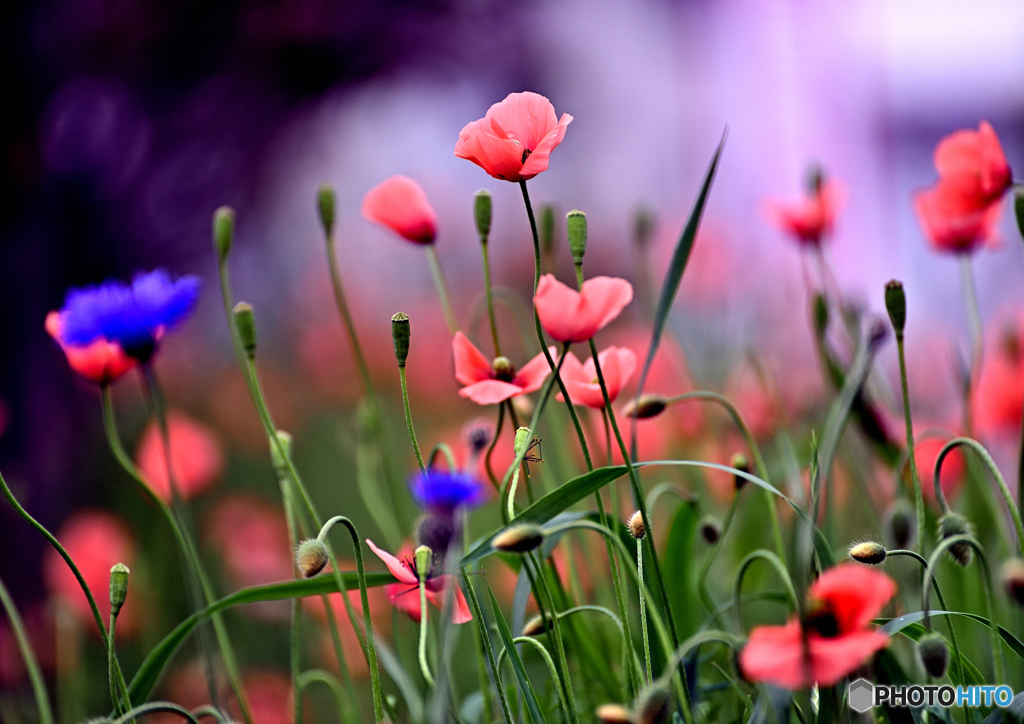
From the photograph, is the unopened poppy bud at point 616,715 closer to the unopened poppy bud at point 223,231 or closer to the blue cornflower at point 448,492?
the blue cornflower at point 448,492

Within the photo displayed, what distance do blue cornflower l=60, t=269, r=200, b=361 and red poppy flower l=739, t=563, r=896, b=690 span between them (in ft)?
1.35

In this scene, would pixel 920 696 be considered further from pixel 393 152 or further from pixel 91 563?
pixel 393 152

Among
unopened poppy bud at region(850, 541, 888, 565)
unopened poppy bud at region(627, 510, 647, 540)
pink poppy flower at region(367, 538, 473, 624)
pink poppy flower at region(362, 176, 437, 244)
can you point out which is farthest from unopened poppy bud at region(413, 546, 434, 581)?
pink poppy flower at region(362, 176, 437, 244)

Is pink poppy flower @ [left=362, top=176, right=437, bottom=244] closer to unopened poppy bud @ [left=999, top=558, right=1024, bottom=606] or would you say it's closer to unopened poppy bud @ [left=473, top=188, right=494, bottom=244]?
unopened poppy bud @ [left=473, top=188, right=494, bottom=244]

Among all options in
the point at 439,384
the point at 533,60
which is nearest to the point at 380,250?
the point at 533,60

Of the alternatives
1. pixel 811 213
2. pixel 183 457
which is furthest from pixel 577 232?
pixel 183 457

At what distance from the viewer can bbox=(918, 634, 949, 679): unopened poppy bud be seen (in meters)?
0.37

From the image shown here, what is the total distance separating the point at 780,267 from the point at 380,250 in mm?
1776

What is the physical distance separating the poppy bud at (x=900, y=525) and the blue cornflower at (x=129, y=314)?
505 millimetres

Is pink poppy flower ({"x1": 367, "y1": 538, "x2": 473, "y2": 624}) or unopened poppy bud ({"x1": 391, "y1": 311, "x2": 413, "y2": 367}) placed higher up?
unopened poppy bud ({"x1": 391, "y1": 311, "x2": 413, "y2": 367})

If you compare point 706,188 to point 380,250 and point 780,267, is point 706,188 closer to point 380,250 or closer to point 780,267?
point 780,267

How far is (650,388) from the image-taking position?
1.21 metres

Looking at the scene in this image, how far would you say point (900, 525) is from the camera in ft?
1.80

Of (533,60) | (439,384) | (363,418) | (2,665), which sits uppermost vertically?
(533,60)
